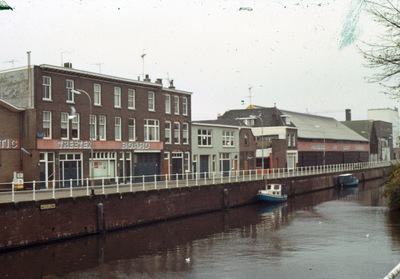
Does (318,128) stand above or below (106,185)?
above

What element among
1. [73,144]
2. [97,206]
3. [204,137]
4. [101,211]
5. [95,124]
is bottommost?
[101,211]

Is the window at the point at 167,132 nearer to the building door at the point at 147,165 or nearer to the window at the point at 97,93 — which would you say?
the building door at the point at 147,165

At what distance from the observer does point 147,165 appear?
161ft

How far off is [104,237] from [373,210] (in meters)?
26.7

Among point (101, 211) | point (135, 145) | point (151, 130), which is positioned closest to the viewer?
point (101, 211)

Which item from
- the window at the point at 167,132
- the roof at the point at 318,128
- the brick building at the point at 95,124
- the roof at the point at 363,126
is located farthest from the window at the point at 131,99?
the roof at the point at 363,126

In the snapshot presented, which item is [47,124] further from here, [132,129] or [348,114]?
[348,114]

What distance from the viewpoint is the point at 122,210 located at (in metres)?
33.6

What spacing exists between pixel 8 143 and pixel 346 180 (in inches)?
2160

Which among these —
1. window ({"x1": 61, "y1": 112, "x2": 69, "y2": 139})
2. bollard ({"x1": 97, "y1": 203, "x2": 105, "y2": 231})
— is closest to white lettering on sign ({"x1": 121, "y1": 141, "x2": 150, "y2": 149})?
window ({"x1": 61, "y1": 112, "x2": 69, "y2": 139})

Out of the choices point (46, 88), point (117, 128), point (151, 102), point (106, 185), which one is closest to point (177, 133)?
point (151, 102)

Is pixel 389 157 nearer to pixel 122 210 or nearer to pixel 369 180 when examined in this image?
pixel 369 180

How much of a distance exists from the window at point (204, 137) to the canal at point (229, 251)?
1852 centimetres

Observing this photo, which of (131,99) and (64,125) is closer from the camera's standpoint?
(64,125)
